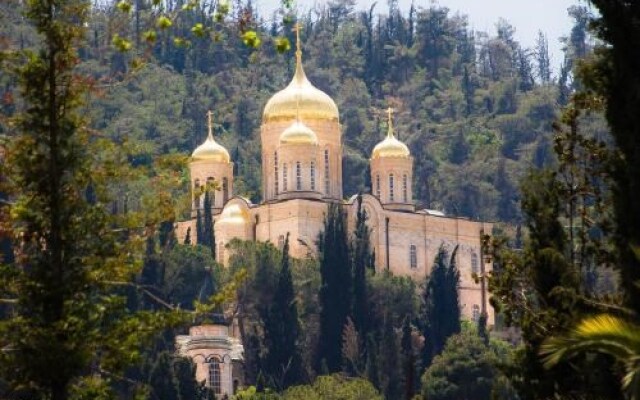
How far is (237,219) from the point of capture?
273 feet

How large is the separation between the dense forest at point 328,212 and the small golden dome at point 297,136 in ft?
12.0

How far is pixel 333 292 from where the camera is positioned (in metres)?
74.4

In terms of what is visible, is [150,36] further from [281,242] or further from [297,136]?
[281,242]

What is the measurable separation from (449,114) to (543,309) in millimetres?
112441

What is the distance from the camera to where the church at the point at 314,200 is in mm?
81000

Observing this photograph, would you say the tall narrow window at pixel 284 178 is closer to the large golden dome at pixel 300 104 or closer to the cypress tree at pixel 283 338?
the large golden dome at pixel 300 104

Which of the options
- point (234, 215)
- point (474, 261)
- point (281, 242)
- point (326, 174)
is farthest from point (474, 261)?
point (234, 215)

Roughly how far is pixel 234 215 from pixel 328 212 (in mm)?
5809

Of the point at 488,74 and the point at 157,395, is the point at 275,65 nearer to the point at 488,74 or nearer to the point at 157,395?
the point at 488,74

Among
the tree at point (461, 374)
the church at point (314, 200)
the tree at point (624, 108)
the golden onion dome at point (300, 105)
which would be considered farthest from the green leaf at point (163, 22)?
the golden onion dome at point (300, 105)

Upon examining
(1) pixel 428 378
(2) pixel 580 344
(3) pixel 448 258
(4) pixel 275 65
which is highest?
(4) pixel 275 65

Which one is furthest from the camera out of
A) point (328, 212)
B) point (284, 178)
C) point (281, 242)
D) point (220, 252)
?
point (220, 252)

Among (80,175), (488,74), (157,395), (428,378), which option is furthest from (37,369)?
(488,74)

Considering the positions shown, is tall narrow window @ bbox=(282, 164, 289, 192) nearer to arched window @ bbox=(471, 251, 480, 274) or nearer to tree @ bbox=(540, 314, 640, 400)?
arched window @ bbox=(471, 251, 480, 274)
